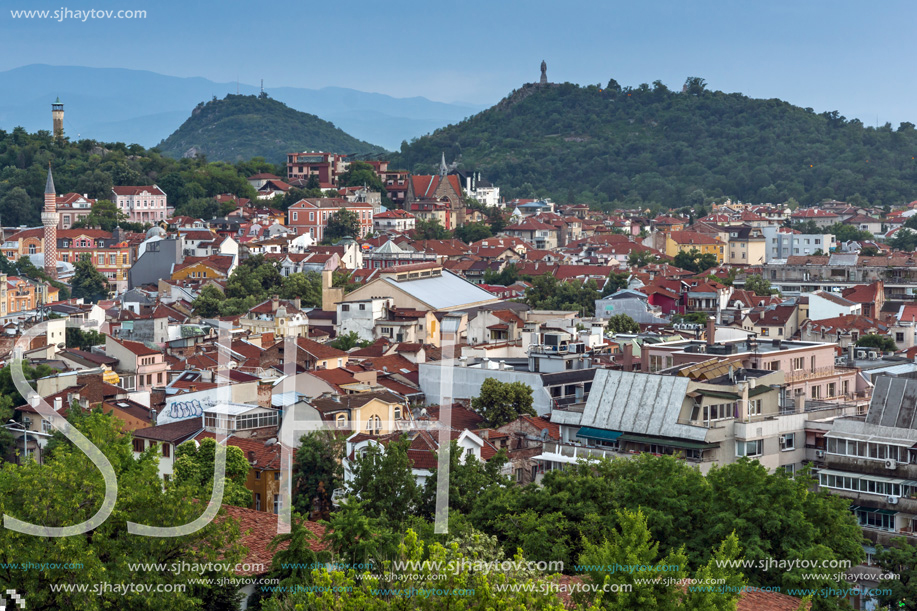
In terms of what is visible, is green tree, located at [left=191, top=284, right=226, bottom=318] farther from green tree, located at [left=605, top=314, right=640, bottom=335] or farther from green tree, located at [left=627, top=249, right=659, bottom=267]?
green tree, located at [left=627, top=249, right=659, bottom=267]

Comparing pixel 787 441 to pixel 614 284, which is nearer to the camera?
pixel 787 441

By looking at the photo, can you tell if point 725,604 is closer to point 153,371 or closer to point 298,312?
point 153,371

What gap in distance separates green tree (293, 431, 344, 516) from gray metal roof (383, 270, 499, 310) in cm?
1576

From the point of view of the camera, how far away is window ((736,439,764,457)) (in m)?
14.9

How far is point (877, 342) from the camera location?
26.4 metres

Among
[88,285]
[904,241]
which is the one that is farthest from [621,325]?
[904,241]

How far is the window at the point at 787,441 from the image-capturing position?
15.1 metres

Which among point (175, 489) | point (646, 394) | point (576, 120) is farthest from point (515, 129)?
point (175, 489)

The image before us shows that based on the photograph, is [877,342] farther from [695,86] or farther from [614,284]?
[695,86]

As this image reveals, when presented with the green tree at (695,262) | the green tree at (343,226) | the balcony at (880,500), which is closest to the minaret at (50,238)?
the green tree at (343,226)

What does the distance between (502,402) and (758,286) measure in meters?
20.3

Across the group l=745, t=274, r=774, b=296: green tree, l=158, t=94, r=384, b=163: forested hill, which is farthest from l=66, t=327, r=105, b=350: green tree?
l=158, t=94, r=384, b=163: forested hill

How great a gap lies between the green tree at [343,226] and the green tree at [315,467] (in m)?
32.1

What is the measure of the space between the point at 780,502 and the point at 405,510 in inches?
134
